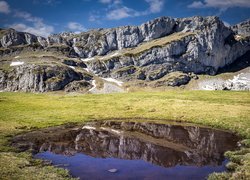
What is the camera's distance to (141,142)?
44.4 meters

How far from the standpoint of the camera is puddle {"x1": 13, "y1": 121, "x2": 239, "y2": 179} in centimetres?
2994

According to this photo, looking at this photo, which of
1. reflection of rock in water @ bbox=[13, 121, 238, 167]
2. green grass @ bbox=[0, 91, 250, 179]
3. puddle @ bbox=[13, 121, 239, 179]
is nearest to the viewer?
green grass @ bbox=[0, 91, 250, 179]

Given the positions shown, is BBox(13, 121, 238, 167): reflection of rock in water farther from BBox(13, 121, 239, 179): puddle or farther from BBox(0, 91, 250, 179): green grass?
BBox(0, 91, 250, 179): green grass

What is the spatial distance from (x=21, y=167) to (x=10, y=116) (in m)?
37.1

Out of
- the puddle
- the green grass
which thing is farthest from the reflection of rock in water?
the green grass

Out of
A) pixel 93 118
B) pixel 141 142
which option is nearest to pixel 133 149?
pixel 141 142

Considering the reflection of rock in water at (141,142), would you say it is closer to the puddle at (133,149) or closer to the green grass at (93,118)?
the puddle at (133,149)

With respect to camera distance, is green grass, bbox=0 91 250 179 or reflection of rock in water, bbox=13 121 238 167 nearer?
green grass, bbox=0 91 250 179

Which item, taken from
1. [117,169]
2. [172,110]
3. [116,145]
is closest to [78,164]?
[117,169]

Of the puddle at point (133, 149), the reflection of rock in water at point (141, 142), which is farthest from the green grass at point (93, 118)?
the reflection of rock in water at point (141, 142)

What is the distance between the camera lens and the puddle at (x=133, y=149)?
2994 centimetres

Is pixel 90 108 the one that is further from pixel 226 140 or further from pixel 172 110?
pixel 226 140

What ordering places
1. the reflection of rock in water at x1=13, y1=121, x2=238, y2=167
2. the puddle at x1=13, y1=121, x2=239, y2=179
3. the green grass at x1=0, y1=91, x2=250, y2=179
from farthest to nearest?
the reflection of rock in water at x1=13, y1=121, x2=238, y2=167 < the puddle at x1=13, y1=121, x2=239, y2=179 < the green grass at x1=0, y1=91, x2=250, y2=179

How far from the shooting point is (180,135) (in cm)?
4947
